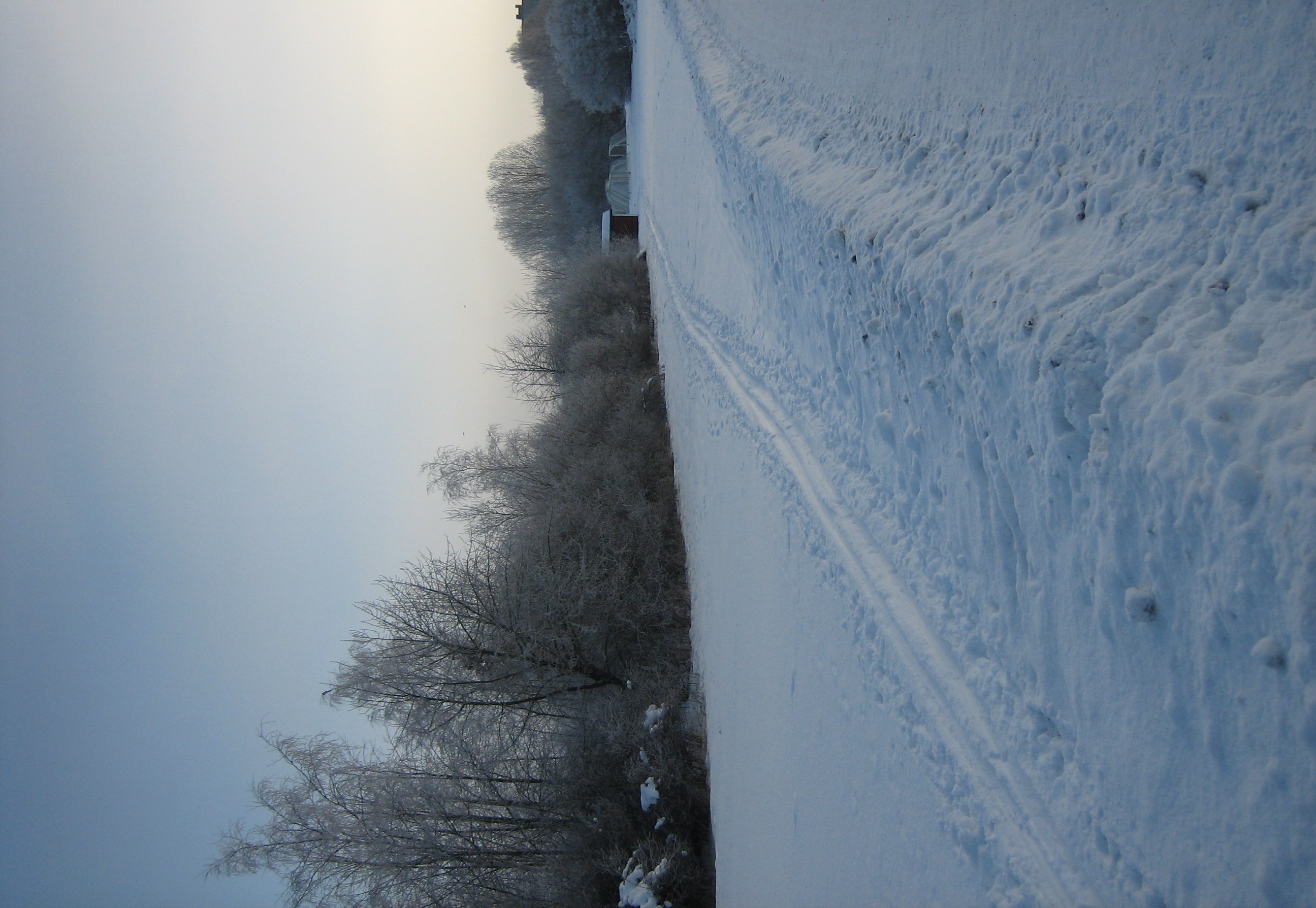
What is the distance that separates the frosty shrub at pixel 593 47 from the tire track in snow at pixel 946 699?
36.0 ft

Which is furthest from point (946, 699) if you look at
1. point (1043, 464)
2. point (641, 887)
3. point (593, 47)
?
point (593, 47)

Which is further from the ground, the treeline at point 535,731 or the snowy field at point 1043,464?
the snowy field at point 1043,464

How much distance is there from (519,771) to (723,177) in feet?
15.6

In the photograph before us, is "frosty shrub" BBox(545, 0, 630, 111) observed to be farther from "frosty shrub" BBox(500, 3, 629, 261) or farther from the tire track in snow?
the tire track in snow

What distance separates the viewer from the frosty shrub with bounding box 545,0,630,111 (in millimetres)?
12055

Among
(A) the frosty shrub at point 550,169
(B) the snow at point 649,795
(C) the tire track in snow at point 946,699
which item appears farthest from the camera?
(A) the frosty shrub at point 550,169

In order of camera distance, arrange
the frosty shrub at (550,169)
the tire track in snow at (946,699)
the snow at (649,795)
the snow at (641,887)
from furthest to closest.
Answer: the frosty shrub at (550,169) → the snow at (649,795) → the snow at (641,887) → the tire track in snow at (946,699)

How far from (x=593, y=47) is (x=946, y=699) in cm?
1276

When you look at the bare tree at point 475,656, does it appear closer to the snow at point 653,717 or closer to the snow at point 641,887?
the snow at point 653,717

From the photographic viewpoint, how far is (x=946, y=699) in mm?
2084

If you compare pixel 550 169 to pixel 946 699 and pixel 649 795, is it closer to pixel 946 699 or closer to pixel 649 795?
pixel 649 795

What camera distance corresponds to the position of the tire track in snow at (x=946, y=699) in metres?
1.71

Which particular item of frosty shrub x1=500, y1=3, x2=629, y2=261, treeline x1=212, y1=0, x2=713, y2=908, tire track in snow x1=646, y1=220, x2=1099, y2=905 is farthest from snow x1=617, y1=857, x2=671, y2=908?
frosty shrub x1=500, y1=3, x2=629, y2=261

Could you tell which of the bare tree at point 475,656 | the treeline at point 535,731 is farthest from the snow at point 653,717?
the bare tree at point 475,656
